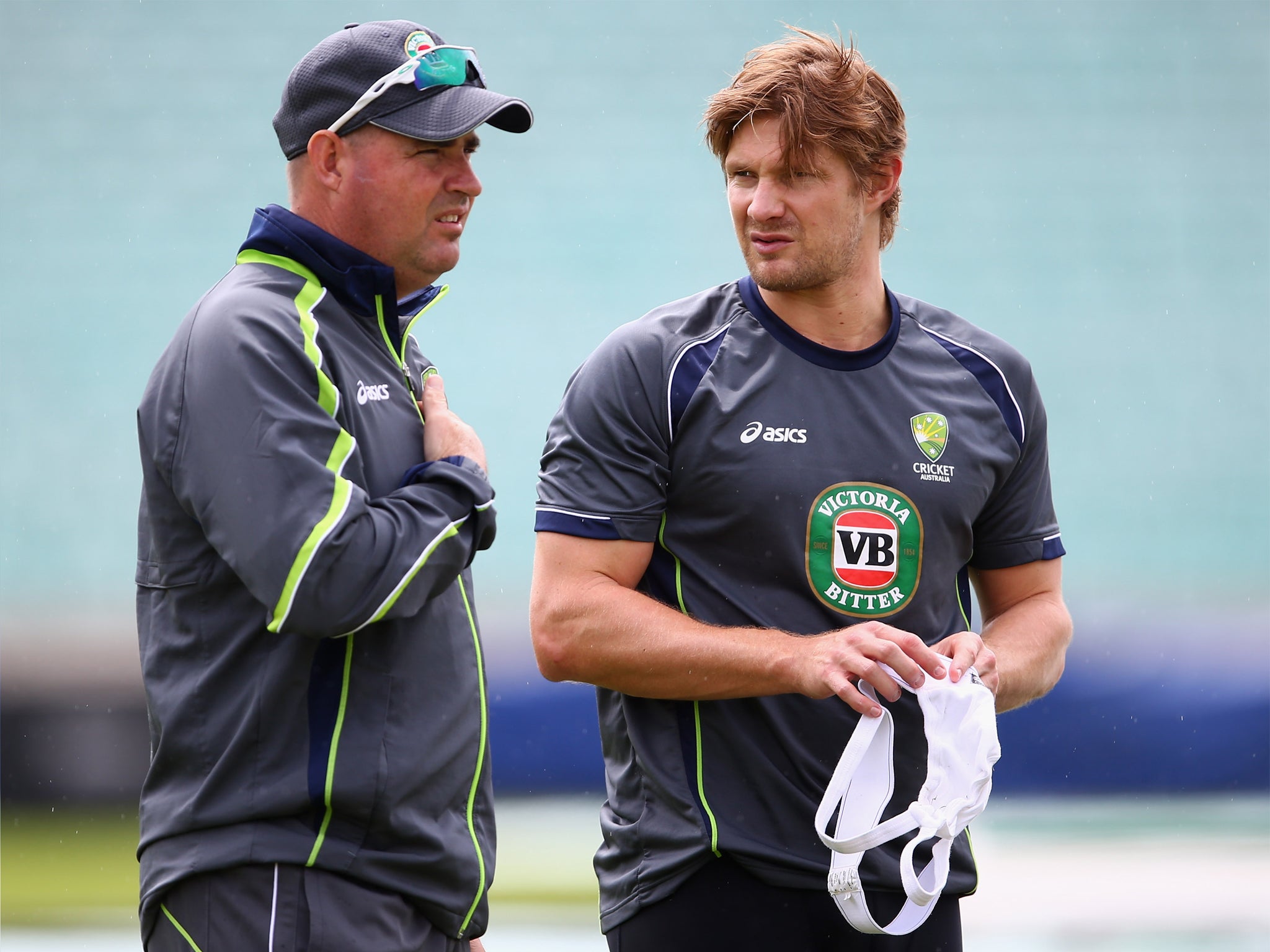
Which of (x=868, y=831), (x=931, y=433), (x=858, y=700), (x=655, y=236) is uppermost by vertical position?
(x=655, y=236)

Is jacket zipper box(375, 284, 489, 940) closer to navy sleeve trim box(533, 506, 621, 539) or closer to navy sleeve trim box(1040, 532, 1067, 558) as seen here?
navy sleeve trim box(533, 506, 621, 539)

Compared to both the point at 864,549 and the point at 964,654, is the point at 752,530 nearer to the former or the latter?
the point at 864,549

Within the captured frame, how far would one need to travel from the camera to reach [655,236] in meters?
4.56

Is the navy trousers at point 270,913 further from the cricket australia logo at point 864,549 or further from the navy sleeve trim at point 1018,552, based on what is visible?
the navy sleeve trim at point 1018,552

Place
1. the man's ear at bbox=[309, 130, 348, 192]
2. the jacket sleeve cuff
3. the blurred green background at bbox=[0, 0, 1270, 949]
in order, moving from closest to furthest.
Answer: the jacket sleeve cuff
the man's ear at bbox=[309, 130, 348, 192]
the blurred green background at bbox=[0, 0, 1270, 949]

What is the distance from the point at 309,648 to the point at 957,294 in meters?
3.58

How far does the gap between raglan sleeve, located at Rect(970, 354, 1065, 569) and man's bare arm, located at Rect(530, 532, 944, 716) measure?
0.40 metres

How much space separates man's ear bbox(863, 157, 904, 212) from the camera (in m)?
1.90

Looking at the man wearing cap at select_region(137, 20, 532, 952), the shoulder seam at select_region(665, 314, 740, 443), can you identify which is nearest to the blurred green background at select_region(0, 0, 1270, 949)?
the shoulder seam at select_region(665, 314, 740, 443)

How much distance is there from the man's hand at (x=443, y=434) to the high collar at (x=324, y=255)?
128mm

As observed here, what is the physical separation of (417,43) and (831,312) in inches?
25.9

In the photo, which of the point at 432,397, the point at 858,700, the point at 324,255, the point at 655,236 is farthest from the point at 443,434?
the point at 655,236

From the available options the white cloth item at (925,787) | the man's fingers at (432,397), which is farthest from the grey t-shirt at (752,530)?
the man's fingers at (432,397)

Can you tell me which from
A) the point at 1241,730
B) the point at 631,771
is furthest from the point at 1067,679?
the point at 631,771
